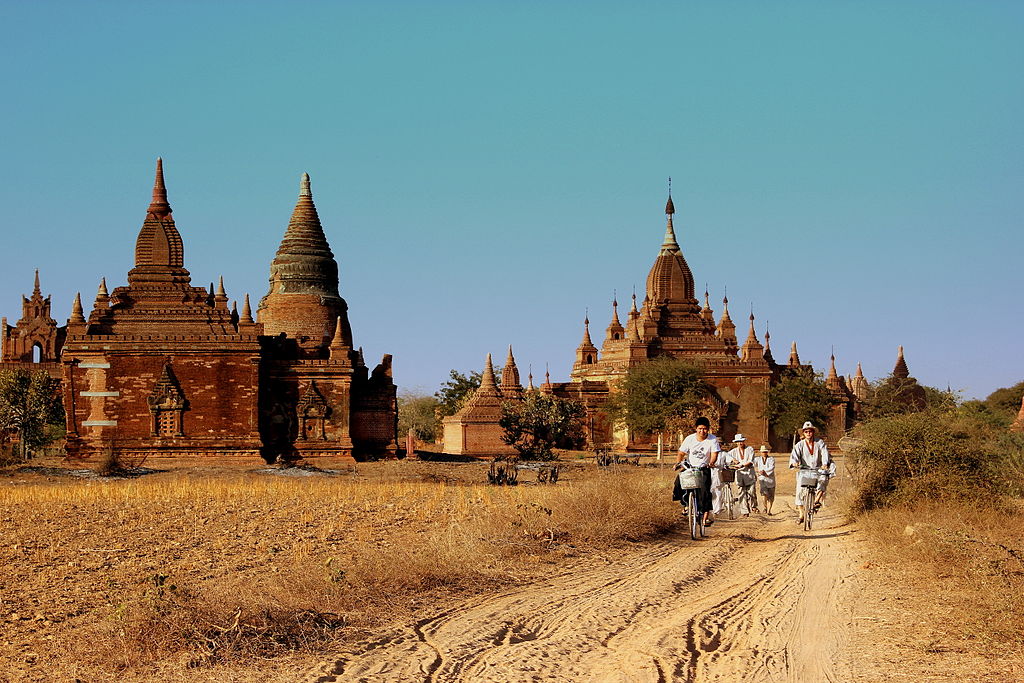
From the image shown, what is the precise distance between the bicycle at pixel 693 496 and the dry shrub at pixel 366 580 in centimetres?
58

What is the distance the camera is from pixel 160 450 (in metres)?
33.7

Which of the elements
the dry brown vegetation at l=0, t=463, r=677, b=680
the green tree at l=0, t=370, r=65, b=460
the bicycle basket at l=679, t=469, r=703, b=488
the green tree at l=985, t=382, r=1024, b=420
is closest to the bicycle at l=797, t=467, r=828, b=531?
the bicycle basket at l=679, t=469, r=703, b=488

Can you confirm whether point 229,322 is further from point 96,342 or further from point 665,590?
point 665,590

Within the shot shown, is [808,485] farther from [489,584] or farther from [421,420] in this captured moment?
[421,420]

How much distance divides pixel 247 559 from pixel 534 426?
30003 millimetres

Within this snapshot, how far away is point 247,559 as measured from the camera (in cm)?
1314

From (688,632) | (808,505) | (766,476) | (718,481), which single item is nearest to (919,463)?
(766,476)

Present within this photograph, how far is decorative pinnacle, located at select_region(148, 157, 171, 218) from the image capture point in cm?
3738

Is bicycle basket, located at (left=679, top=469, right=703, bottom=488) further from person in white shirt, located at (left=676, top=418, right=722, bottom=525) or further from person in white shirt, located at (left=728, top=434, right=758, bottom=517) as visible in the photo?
person in white shirt, located at (left=728, top=434, right=758, bottom=517)

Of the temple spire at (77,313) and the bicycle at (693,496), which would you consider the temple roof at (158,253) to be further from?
the bicycle at (693,496)

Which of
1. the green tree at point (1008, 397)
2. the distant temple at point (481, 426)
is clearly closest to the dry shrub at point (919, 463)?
the distant temple at point (481, 426)

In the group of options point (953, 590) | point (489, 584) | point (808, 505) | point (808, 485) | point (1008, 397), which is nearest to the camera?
point (953, 590)

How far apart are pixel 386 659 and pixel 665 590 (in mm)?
3348

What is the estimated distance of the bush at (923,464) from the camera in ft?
51.9
